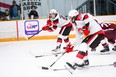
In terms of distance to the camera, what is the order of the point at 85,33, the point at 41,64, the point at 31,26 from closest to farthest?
the point at 85,33 < the point at 41,64 < the point at 31,26

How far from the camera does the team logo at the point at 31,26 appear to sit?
9008mm

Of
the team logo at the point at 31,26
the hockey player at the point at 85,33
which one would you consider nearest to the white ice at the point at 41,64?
the hockey player at the point at 85,33

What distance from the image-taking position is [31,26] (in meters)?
9.07

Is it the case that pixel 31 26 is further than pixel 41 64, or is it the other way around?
pixel 31 26

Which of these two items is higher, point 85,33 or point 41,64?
point 85,33

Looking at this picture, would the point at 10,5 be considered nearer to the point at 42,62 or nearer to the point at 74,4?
the point at 74,4

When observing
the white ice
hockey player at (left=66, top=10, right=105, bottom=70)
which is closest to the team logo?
the white ice

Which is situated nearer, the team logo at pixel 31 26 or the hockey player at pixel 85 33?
the hockey player at pixel 85 33

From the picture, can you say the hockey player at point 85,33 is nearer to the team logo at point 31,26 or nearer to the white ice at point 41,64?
the white ice at point 41,64

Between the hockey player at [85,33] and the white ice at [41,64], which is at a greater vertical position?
the hockey player at [85,33]

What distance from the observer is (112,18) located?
937 centimetres

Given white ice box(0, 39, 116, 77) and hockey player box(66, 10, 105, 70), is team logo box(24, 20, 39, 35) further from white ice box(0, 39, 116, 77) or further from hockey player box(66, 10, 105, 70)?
hockey player box(66, 10, 105, 70)

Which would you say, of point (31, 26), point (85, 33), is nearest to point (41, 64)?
point (85, 33)

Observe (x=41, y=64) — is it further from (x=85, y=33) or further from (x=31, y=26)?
(x=31, y=26)
